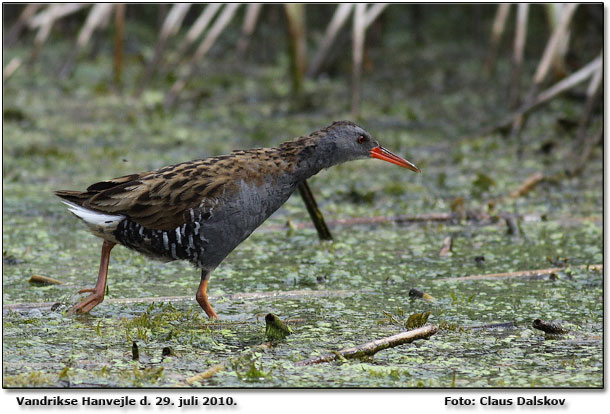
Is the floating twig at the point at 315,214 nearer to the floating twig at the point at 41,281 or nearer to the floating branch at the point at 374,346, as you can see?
the floating twig at the point at 41,281

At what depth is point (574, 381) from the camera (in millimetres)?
3693

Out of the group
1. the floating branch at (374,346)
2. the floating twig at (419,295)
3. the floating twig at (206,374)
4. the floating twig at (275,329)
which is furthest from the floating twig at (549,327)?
the floating twig at (206,374)

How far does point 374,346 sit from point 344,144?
1250 millimetres

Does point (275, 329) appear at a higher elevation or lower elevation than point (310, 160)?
lower

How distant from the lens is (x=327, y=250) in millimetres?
5809

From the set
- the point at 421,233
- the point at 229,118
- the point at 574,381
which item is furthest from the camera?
the point at 229,118

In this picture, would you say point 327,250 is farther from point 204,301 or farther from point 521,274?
point 204,301

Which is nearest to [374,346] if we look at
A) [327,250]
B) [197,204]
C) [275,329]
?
[275,329]

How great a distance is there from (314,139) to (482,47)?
24.2ft

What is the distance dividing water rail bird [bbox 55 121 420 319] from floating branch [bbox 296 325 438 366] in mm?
825

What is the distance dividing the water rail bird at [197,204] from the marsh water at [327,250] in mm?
309

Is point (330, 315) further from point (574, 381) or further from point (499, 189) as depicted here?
point (499, 189)

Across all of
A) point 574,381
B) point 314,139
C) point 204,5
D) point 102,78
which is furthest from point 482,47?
point 574,381

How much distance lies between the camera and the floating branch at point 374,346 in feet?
12.6
